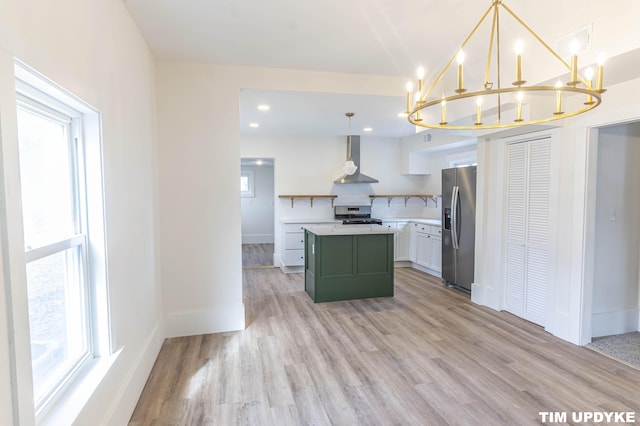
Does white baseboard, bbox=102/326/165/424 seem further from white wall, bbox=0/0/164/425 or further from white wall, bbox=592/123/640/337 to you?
white wall, bbox=592/123/640/337

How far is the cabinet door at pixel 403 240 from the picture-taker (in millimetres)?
6617

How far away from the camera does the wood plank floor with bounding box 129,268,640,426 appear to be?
88.9 inches

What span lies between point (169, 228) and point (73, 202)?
162cm

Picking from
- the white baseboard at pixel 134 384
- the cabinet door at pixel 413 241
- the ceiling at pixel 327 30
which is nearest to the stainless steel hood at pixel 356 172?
the cabinet door at pixel 413 241

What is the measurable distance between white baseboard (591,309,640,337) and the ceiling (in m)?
2.66

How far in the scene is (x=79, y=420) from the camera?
150cm

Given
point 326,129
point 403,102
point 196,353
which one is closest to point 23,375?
point 196,353

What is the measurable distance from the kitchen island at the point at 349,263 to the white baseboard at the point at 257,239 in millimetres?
5045

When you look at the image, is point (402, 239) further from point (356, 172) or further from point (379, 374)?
point (379, 374)

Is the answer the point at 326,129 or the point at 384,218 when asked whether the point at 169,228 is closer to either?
the point at 326,129

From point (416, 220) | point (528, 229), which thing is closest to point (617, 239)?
point (528, 229)

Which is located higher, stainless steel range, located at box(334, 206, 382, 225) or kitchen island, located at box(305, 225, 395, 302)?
stainless steel range, located at box(334, 206, 382, 225)

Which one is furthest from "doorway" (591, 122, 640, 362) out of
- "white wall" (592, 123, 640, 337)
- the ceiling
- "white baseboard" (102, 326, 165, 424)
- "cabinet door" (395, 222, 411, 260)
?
"white baseboard" (102, 326, 165, 424)

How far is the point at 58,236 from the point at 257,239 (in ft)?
26.4
